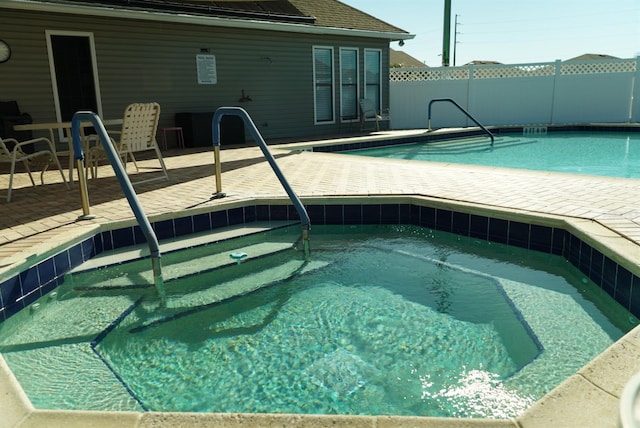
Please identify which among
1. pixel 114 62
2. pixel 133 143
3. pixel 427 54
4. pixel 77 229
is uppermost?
pixel 427 54

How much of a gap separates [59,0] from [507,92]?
1175 cm

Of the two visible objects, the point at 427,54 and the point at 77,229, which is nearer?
the point at 77,229

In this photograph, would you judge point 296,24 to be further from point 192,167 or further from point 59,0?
point 192,167

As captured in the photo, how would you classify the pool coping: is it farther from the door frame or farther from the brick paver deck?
the door frame

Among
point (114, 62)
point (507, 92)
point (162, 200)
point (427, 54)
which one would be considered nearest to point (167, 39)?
point (114, 62)

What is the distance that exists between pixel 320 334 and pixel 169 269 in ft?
4.91

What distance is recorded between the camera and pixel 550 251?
12.2 ft

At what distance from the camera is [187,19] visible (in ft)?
30.1

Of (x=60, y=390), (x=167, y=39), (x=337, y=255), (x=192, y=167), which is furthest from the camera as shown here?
(x=167, y=39)

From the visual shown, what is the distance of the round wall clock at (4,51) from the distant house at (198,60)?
0.07 metres

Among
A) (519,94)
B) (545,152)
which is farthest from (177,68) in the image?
(519,94)

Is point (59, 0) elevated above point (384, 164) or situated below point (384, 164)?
above

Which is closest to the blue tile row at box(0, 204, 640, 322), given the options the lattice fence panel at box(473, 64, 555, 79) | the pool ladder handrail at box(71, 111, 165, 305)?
the pool ladder handrail at box(71, 111, 165, 305)

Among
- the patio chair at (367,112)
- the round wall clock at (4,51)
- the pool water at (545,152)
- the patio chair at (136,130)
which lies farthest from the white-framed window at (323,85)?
the patio chair at (136,130)
